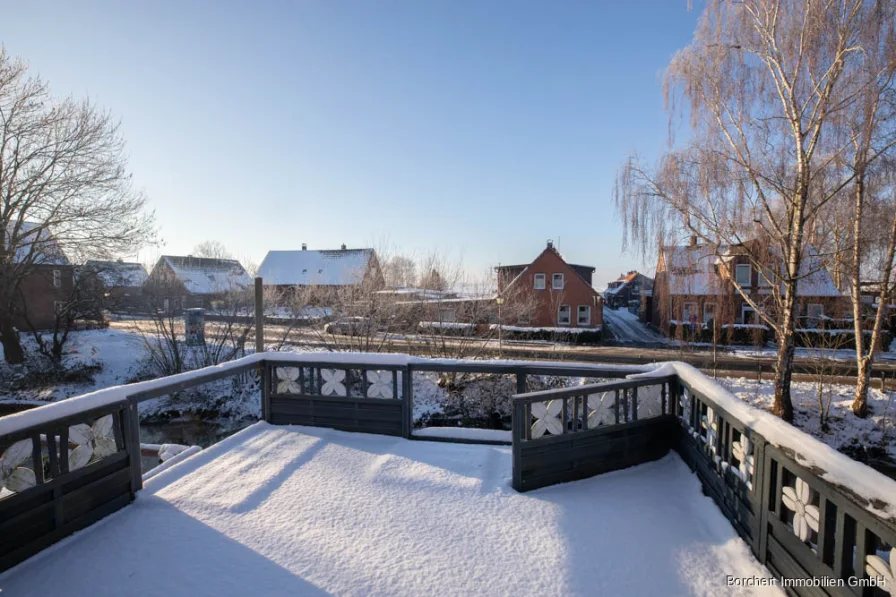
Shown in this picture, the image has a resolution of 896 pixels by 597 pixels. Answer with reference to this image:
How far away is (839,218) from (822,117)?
3524 millimetres

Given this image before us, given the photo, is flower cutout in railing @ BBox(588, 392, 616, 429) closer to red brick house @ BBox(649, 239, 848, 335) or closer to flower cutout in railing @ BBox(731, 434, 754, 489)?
flower cutout in railing @ BBox(731, 434, 754, 489)

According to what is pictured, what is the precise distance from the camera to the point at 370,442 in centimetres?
414

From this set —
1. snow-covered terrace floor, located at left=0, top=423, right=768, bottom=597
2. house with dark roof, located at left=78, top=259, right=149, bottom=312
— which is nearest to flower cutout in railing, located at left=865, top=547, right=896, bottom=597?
snow-covered terrace floor, located at left=0, top=423, right=768, bottom=597

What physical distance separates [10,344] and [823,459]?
22.6 metres

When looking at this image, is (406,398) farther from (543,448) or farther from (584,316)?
(584,316)

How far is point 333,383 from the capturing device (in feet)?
14.7

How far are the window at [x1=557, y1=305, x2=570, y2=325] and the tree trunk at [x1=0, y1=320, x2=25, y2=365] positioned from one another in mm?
24038

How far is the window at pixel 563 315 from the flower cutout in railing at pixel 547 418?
21927 millimetres

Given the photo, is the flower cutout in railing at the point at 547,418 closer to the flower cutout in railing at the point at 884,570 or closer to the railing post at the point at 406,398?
the railing post at the point at 406,398

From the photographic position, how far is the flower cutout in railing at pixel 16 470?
90.6 inches

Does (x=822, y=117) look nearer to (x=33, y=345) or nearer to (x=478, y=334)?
(x=478, y=334)

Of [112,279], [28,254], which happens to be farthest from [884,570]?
[112,279]

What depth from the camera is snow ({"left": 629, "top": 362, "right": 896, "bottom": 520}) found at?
1464 millimetres

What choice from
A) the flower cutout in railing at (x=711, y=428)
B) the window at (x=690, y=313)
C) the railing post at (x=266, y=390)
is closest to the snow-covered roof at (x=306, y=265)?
the window at (x=690, y=313)
